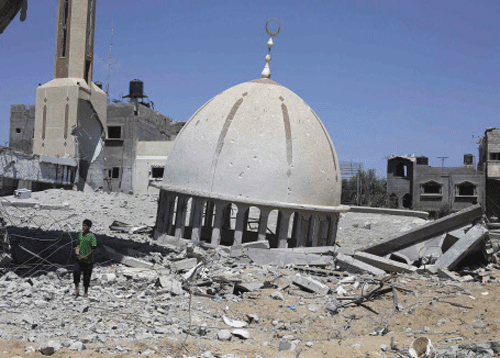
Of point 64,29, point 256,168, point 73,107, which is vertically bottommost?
point 256,168

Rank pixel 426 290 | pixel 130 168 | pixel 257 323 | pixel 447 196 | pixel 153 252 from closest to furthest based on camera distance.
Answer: pixel 257 323 < pixel 426 290 < pixel 153 252 < pixel 130 168 < pixel 447 196

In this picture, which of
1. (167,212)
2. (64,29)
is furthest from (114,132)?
(167,212)

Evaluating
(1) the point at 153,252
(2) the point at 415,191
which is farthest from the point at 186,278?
(2) the point at 415,191

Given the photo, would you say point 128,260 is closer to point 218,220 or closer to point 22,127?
point 218,220

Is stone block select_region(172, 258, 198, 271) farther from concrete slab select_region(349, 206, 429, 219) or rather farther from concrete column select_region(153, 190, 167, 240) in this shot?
concrete slab select_region(349, 206, 429, 219)

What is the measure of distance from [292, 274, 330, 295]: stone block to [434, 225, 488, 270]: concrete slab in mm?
3344

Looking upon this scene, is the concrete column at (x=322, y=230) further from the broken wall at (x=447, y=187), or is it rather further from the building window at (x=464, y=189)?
the building window at (x=464, y=189)

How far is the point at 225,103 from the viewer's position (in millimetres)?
15305

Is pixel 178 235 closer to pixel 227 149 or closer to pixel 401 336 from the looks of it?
pixel 227 149

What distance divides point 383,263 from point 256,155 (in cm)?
440

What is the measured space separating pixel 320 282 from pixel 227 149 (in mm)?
4756

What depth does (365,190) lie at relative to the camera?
46156mm

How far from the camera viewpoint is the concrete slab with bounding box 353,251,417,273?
12.4 meters

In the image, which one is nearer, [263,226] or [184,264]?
[184,264]
